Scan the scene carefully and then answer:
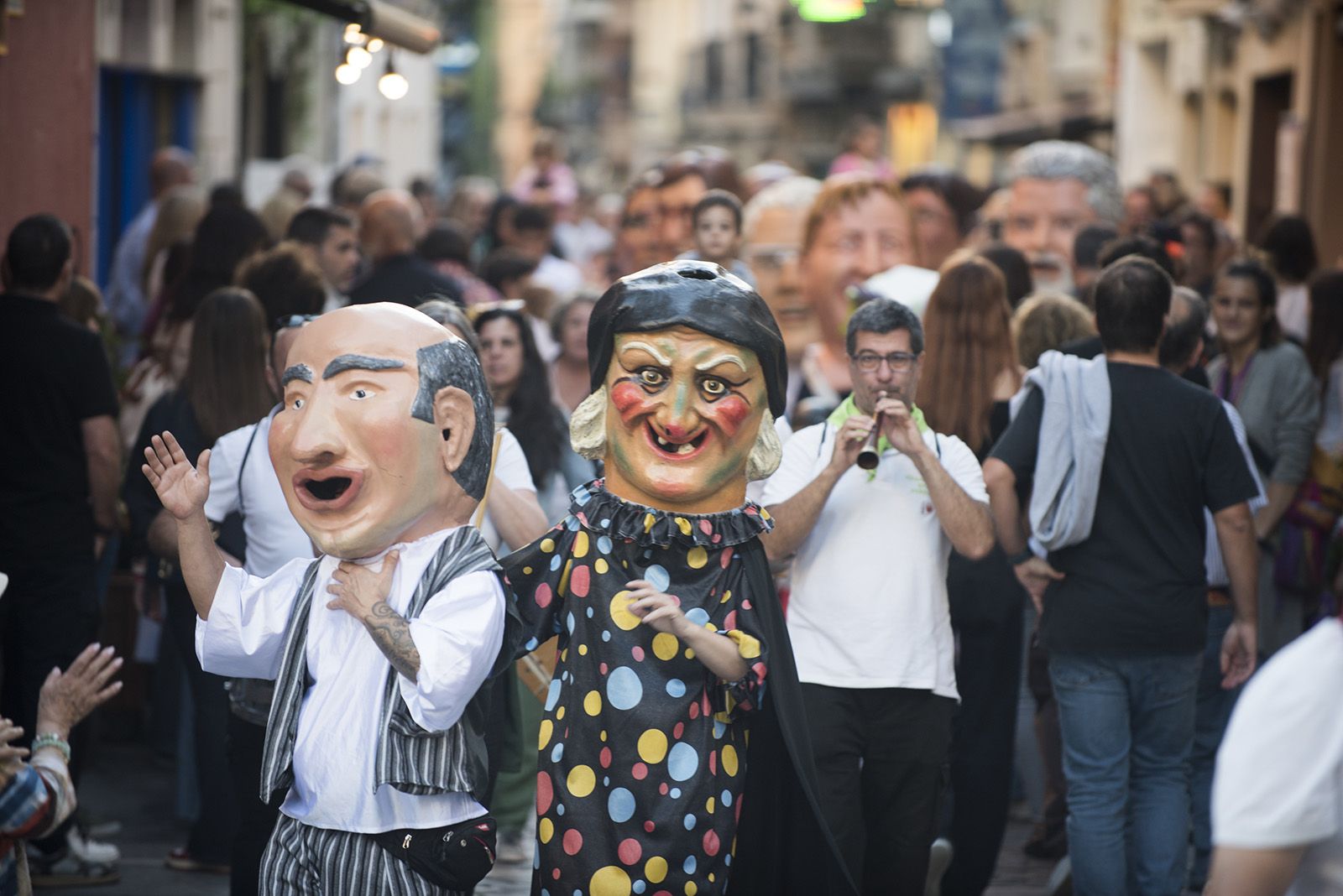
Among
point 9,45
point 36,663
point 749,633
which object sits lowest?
point 36,663

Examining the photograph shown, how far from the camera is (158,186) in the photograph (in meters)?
11.8

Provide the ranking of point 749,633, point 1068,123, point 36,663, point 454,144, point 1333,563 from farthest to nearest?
point 454,144
point 1068,123
point 1333,563
point 36,663
point 749,633

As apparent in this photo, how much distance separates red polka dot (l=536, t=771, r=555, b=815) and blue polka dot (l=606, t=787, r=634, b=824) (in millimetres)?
141

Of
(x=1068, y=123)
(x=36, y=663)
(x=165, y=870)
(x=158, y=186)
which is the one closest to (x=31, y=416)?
(x=36, y=663)

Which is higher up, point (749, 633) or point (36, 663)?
point (749, 633)

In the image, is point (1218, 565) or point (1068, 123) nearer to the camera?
point (1218, 565)

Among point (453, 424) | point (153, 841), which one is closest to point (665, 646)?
point (453, 424)

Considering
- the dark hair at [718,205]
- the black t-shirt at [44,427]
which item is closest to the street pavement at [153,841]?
the black t-shirt at [44,427]

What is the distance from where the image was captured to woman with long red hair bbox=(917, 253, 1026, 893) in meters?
6.11

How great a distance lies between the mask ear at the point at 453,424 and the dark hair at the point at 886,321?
1.49 meters

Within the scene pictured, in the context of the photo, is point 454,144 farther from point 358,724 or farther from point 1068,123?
point 358,724

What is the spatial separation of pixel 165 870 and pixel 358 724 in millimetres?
2863

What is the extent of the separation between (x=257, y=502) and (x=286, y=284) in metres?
1.40

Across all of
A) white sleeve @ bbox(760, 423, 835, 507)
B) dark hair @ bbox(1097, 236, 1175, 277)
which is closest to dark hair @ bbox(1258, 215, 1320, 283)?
dark hair @ bbox(1097, 236, 1175, 277)
